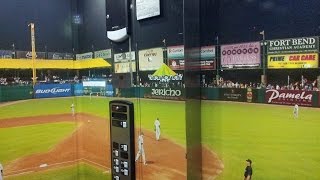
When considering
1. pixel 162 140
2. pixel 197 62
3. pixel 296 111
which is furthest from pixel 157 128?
pixel 296 111

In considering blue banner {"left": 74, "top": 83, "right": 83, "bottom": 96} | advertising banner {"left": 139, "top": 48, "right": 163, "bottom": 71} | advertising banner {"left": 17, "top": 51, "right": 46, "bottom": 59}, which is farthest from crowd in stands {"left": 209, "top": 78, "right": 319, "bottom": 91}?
advertising banner {"left": 17, "top": 51, "right": 46, "bottom": 59}

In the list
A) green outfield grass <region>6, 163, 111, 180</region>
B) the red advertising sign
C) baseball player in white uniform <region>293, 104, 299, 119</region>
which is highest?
the red advertising sign

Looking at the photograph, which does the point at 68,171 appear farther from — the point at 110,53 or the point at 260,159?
the point at 260,159

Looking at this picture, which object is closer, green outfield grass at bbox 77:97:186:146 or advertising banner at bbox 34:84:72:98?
green outfield grass at bbox 77:97:186:146

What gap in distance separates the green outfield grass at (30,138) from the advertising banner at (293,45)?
1.75 m

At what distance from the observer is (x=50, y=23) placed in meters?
2.57

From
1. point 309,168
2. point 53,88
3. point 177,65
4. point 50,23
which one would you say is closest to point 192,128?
point 177,65

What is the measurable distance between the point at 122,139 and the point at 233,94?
79cm


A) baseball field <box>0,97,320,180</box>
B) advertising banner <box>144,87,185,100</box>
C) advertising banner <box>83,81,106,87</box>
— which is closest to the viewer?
baseball field <box>0,97,320,180</box>

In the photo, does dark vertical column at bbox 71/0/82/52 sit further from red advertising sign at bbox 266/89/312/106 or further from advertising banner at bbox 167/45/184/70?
red advertising sign at bbox 266/89/312/106

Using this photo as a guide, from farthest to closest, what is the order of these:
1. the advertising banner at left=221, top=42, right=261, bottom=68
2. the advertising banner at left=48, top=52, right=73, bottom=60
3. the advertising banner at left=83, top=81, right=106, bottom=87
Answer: the advertising banner at left=48, top=52, right=73, bottom=60 < the advertising banner at left=83, top=81, right=106, bottom=87 < the advertising banner at left=221, top=42, right=261, bottom=68

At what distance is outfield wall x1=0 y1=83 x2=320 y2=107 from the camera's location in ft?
4.95

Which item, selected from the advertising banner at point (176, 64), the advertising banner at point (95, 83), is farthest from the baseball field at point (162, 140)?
the advertising banner at point (176, 64)

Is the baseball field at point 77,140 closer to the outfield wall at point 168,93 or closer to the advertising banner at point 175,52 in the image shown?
the outfield wall at point 168,93
